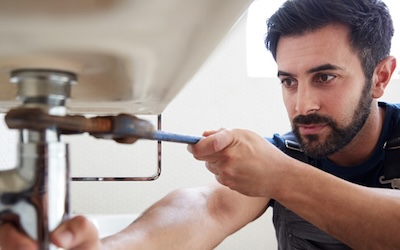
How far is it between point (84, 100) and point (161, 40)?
19cm

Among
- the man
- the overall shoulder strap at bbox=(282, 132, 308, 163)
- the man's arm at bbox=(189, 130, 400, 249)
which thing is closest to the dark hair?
the man

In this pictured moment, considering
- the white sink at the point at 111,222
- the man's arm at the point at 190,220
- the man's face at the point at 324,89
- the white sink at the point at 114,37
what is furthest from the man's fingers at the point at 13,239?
the white sink at the point at 111,222

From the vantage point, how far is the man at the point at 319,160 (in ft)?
1.95

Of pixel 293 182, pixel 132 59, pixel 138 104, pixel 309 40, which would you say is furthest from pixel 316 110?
pixel 132 59

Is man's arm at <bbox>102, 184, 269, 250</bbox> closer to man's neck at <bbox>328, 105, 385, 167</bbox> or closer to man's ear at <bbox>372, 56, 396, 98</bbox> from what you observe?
man's neck at <bbox>328, 105, 385, 167</bbox>

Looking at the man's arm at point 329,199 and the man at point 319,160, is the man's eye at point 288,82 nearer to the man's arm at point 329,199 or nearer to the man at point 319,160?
the man at point 319,160

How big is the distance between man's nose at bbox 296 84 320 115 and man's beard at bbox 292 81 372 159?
0.05 feet

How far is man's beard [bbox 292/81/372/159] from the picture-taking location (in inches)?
32.3

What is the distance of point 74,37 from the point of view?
23cm

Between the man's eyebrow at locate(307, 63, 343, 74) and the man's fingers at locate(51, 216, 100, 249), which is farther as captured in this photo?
the man's eyebrow at locate(307, 63, 343, 74)

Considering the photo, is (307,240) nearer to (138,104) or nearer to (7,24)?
(138,104)

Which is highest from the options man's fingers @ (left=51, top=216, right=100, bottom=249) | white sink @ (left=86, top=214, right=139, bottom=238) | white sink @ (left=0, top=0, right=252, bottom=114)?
white sink @ (left=0, top=0, right=252, bottom=114)

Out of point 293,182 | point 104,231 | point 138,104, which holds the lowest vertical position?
point 104,231

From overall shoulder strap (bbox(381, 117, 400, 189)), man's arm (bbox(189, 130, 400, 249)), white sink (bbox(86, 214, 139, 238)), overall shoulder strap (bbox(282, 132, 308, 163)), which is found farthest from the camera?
white sink (bbox(86, 214, 139, 238))
